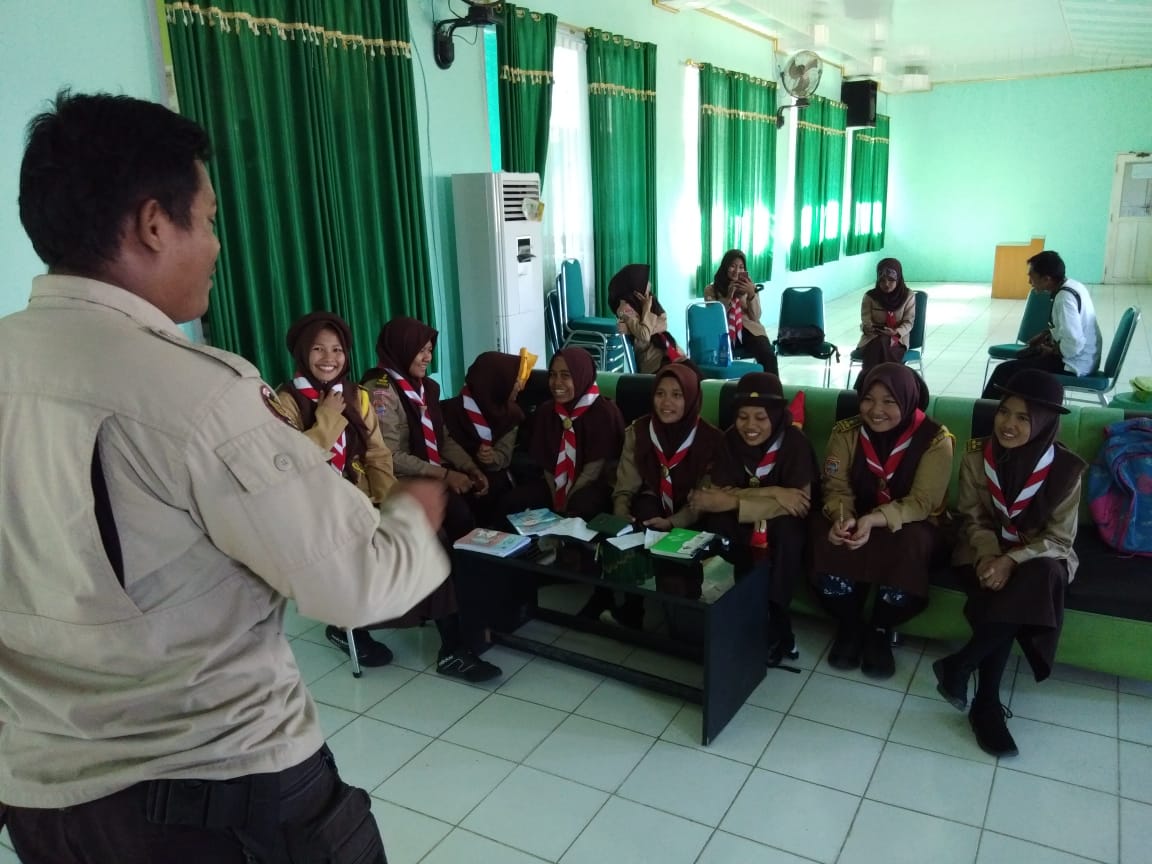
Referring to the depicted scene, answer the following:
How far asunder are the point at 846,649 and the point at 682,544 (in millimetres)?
699

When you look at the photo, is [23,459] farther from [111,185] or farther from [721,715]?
[721,715]

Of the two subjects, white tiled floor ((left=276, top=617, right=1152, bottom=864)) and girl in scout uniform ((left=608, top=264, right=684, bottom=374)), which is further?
girl in scout uniform ((left=608, top=264, right=684, bottom=374))

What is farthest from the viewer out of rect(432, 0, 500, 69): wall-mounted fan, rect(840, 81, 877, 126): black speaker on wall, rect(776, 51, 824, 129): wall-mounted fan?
rect(840, 81, 877, 126): black speaker on wall

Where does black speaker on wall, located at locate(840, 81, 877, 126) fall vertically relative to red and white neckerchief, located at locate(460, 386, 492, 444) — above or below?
above

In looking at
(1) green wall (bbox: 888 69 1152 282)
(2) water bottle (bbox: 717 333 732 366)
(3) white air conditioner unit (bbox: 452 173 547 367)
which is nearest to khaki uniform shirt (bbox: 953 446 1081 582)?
(2) water bottle (bbox: 717 333 732 366)

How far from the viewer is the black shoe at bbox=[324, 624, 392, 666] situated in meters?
2.92

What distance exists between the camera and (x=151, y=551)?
84 cm

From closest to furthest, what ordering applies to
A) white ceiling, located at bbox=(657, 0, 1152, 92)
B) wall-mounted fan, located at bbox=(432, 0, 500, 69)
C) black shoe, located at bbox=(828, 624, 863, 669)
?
black shoe, located at bbox=(828, 624, 863, 669) < wall-mounted fan, located at bbox=(432, 0, 500, 69) < white ceiling, located at bbox=(657, 0, 1152, 92)

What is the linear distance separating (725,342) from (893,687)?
3015 millimetres

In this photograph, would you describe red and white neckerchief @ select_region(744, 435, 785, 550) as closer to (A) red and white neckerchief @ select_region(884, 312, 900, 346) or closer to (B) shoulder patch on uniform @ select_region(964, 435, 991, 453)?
(B) shoulder patch on uniform @ select_region(964, 435, 991, 453)

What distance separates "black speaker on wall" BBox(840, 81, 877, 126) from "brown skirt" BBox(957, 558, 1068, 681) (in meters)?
9.20

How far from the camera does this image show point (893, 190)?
45.1 ft

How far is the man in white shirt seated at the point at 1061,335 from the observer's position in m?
4.78

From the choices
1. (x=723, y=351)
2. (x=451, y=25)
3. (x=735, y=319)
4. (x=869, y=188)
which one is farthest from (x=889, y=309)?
(x=869, y=188)
